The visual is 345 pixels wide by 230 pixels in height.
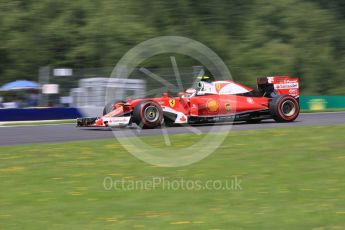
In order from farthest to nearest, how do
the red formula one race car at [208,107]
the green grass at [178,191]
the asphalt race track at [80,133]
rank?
the red formula one race car at [208,107]
the asphalt race track at [80,133]
the green grass at [178,191]

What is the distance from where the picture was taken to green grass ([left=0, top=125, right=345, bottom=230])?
643cm

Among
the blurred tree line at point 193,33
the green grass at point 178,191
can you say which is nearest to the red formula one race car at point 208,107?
the green grass at point 178,191

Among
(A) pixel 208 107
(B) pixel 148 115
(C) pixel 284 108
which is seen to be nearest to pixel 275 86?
(C) pixel 284 108

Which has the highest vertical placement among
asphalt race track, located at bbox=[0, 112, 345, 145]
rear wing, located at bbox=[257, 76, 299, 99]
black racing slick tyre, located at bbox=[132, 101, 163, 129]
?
rear wing, located at bbox=[257, 76, 299, 99]

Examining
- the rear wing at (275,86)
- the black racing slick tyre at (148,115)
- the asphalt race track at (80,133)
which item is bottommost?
the asphalt race track at (80,133)

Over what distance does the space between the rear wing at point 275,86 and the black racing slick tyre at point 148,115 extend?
3302 mm

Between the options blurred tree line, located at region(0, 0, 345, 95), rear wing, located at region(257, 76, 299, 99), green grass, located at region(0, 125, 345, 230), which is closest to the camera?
green grass, located at region(0, 125, 345, 230)

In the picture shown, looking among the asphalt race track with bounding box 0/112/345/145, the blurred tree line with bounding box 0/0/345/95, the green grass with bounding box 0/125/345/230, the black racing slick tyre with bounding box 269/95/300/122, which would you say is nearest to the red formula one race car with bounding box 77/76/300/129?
the black racing slick tyre with bounding box 269/95/300/122

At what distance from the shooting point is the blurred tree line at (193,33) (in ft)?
119

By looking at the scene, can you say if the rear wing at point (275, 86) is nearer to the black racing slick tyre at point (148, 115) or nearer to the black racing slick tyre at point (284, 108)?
the black racing slick tyre at point (284, 108)

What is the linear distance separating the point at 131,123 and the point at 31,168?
5888 mm

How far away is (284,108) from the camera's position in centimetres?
1636

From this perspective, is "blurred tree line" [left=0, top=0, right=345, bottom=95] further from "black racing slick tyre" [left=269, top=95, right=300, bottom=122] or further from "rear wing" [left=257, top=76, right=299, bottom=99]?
"black racing slick tyre" [left=269, top=95, right=300, bottom=122]

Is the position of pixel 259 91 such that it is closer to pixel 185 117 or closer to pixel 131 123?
pixel 185 117
